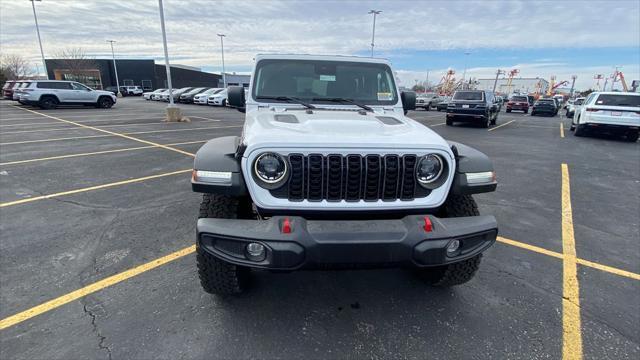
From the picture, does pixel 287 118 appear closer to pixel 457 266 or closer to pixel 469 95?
pixel 457 266

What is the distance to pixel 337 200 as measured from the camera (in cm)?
222

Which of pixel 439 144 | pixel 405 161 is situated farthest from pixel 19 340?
pixel 439 144

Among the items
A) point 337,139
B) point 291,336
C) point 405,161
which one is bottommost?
point 291,336

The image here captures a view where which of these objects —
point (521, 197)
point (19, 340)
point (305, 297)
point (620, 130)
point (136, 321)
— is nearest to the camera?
point (19, 340)

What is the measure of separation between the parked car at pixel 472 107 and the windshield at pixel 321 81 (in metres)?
13.2

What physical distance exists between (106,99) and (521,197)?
24.8m

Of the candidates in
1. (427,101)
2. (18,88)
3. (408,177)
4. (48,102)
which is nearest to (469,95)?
(427,101)

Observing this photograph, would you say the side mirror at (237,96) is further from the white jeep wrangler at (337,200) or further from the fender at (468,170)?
the fender at (468,170)

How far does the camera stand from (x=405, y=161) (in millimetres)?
2229

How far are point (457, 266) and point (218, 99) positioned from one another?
27.1 meters

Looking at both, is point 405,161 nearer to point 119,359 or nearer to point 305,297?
point 305,297

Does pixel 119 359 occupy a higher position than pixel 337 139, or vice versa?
pixel 337 139

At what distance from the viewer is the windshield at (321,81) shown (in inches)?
139

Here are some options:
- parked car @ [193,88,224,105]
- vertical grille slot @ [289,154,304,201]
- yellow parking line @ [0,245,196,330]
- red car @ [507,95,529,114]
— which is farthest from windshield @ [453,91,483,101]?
parked car @ [193,88,224,105]
